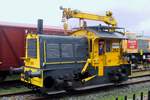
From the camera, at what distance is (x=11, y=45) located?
1472cm

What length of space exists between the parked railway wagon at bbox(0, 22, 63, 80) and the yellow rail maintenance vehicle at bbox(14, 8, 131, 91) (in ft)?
6.11

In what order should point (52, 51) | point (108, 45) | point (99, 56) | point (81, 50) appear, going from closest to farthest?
1. point (52, 51)
2. point (81, 50)
3. point (99, 56)
4. point (108, 45)

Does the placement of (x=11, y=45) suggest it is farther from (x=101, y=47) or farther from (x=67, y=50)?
(x=101, y=47)

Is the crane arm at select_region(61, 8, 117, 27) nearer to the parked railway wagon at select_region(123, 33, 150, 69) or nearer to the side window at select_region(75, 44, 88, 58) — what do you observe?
the side window at select_region(75, 44, 88, 58)

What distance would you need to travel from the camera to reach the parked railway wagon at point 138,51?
23616 mm

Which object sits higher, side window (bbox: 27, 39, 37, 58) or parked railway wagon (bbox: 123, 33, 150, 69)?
side window (bbox: 27, 39, 37, 58)

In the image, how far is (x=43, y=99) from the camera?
11.5 meters

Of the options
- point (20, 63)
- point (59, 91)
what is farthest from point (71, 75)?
point (20, 63)

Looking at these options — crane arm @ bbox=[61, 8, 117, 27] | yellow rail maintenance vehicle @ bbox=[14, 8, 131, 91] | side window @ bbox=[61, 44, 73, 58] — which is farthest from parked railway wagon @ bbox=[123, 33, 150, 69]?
side window @ bbox=[61, 44, 73, 58]

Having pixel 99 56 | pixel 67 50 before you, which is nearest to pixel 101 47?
pixel 99 56

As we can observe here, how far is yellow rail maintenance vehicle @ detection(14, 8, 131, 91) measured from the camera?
1171 centimetres

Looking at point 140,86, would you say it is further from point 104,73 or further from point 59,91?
point 59,91

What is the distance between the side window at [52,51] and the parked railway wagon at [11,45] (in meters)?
3.40

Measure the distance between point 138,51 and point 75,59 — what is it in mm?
12813
